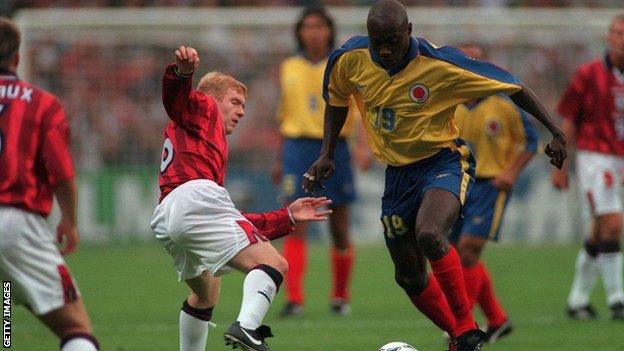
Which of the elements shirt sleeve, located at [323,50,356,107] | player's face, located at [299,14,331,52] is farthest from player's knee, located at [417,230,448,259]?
player's face, located at [299,14,331,52]

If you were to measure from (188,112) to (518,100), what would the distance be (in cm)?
192

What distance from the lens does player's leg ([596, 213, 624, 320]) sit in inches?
407

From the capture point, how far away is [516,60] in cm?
1762

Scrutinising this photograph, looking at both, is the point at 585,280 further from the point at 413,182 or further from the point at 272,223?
the point at 272,223

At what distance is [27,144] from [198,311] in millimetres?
1741

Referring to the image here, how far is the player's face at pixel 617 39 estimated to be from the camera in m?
10.2

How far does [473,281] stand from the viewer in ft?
29.2

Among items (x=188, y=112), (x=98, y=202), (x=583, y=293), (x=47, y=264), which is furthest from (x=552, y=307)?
(x=98, y=202)

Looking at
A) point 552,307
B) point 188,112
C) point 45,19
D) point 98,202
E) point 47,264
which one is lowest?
point 98,202

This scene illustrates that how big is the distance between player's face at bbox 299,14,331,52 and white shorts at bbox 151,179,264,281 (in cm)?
488

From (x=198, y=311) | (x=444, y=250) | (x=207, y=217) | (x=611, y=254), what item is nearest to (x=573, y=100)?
(x=611, y=254)

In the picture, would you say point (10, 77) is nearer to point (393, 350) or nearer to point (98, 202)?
point (393, 350)

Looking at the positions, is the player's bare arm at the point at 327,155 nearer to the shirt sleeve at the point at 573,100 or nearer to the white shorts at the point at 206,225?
the white shorts at the point at 206,225

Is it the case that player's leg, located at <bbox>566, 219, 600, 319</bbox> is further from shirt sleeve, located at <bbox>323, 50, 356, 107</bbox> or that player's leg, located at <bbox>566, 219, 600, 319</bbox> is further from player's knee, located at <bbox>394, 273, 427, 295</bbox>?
shirt sleeve, located at <bbox>323, 50, 356, 107</bbox>
